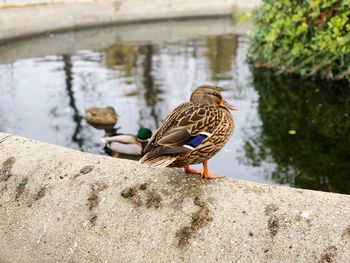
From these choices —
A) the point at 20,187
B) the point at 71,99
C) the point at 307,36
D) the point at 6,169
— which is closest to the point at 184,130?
the point at 20,187

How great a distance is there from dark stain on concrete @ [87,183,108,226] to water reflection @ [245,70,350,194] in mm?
3466

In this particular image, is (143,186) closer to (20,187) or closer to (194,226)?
(194,226)

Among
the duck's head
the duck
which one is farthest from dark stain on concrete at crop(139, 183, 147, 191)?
the duck

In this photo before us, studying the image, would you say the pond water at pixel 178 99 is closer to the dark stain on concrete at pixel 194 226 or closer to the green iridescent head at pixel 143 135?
the green iridescent head at pixel 143 135

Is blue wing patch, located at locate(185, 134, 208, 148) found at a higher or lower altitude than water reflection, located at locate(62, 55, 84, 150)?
higher

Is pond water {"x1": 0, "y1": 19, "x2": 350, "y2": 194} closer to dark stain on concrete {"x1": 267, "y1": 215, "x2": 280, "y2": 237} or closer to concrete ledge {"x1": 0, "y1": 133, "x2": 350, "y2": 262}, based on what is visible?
concrete ledge {"x1": 0, "y1": 133, "x2": 350, "y2": 262}

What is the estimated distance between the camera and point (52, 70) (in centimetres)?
1314

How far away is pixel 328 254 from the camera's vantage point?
298 cm

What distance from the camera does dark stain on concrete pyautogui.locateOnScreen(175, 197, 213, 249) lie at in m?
3.29

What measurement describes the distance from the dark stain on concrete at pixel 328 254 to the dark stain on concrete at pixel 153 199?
1051 millimetres

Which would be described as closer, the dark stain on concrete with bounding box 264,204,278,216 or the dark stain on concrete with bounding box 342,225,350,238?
the dark stain on concrete with bounding box 342,225,350,238

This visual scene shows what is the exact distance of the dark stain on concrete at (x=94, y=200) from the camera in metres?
3.57

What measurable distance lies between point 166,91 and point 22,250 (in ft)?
25.1

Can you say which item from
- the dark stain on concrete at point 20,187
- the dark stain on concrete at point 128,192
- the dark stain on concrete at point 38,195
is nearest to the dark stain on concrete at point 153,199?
the dark stain on concrete at point 128,192
